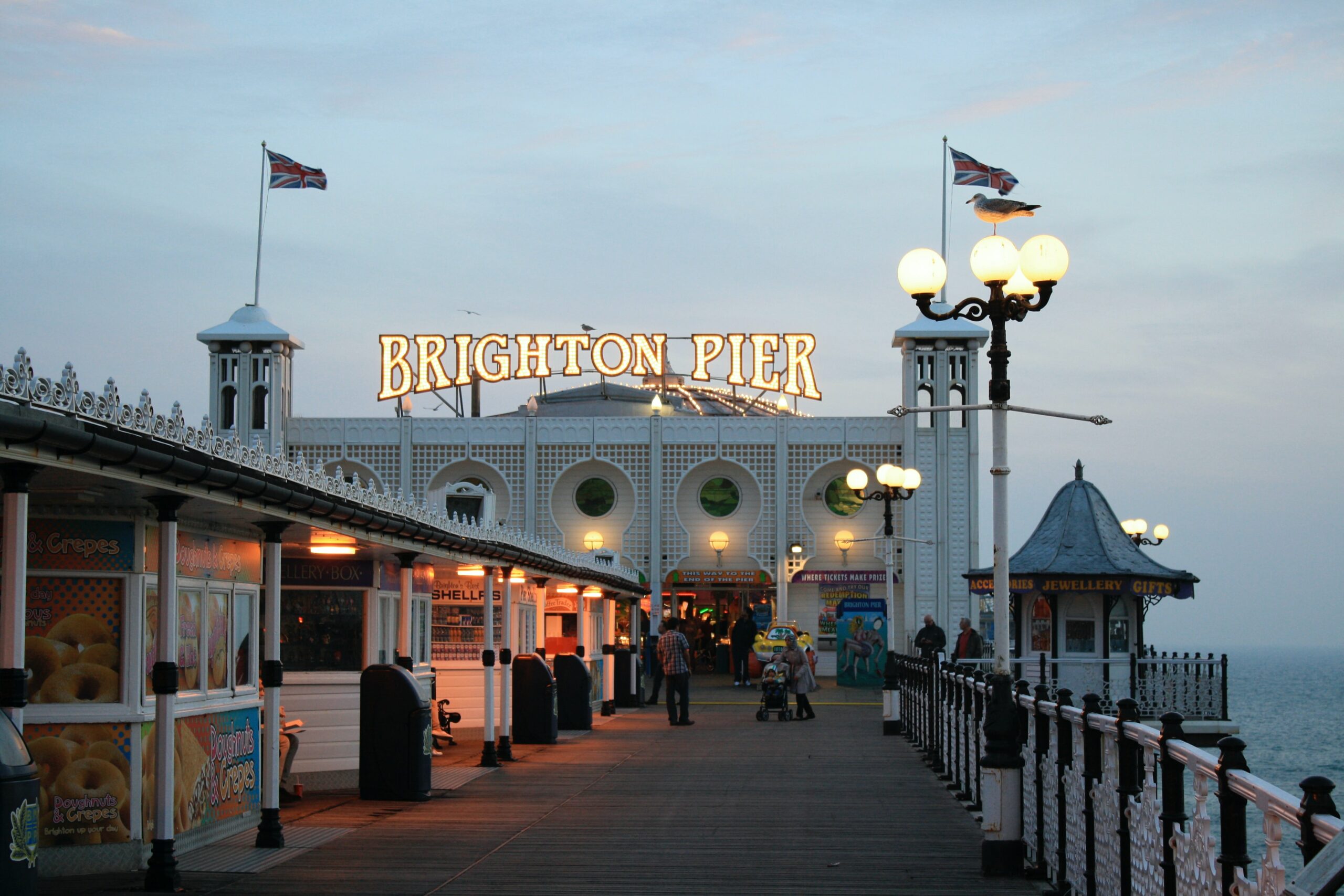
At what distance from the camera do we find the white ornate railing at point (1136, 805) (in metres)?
4.93

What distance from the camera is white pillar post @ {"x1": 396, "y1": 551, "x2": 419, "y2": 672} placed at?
14.0 metres

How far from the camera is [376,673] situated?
1318 centimetres

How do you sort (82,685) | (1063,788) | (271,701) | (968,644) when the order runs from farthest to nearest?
(968,644), (271,701), (82,685), (1063,788)

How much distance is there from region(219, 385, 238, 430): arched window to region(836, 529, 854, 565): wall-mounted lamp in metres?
18.0

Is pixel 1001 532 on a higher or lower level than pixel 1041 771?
higher

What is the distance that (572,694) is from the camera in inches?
868

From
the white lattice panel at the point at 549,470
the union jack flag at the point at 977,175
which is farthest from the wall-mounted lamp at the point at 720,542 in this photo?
the union jack flag at the point at 977,175

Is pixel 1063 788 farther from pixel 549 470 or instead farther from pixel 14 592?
pixel 549 470

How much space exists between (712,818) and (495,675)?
933cm

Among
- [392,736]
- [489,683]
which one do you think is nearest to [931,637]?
[489,683]

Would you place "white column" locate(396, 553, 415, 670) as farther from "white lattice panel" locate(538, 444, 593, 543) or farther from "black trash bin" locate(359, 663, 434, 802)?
"white lattice panel" locate(538, 444, 593, 543)

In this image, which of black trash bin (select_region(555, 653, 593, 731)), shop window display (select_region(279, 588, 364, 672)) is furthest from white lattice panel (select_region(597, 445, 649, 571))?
shop window display (select_region(279, 588, 364, 672))

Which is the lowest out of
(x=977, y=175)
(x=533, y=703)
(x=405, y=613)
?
(x=533, y=703)

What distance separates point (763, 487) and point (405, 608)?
29.1 m
